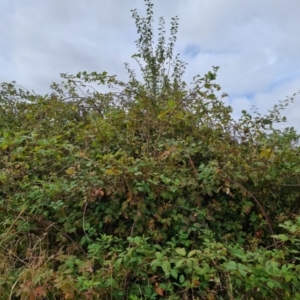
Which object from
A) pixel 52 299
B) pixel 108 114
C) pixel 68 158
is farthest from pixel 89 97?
pixel 52 299

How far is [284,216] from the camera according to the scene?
232cm

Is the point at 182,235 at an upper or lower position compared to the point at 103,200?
lower

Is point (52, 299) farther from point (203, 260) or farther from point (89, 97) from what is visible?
point (89, 97)

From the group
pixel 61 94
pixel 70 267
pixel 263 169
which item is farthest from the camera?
pixel 61 94

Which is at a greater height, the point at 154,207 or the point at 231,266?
the point at 154,207

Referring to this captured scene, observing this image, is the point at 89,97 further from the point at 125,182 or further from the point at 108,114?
the point at 125,182

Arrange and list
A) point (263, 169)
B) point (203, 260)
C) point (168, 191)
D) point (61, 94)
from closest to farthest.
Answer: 1. point (203, 260)
2. point (168, 191)
3. point (263, 169)
4. point (61, 94)

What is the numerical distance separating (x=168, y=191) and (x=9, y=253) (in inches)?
42.5

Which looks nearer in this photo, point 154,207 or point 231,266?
point 231,266

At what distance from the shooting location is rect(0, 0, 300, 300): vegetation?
1735 mm

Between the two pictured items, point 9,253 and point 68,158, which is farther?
point 68,158

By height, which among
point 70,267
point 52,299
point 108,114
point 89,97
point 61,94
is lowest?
point 52,299

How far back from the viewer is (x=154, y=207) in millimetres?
2240

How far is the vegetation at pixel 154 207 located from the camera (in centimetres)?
174
